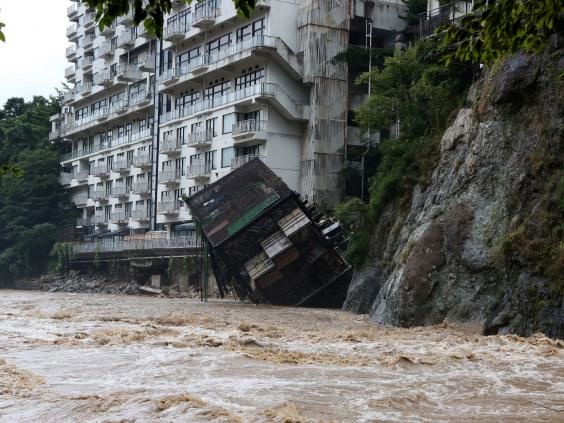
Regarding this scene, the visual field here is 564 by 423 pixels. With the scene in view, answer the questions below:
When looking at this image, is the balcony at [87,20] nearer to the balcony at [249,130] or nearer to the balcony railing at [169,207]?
the balcony railing at [169,207]

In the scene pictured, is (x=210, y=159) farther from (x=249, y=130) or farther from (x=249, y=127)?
(x=249, y=130)

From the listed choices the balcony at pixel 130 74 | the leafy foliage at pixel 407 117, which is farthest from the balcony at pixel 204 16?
the leafy foliage at pixel 407 117

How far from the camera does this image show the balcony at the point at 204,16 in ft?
210

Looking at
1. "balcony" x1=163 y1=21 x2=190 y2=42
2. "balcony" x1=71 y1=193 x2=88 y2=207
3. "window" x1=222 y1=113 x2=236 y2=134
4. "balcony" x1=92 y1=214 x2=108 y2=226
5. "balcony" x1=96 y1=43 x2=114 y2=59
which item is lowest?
"balcony" x1=92 y1=214 x2=108 y2=226

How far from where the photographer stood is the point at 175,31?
6812cm

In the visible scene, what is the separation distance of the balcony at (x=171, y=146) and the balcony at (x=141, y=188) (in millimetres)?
5661

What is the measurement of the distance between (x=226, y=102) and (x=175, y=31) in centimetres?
1035

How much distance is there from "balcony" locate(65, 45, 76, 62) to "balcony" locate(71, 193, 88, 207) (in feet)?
60.9

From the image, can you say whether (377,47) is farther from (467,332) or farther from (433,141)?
(467,332)

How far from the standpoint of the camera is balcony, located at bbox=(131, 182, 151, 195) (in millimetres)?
74062

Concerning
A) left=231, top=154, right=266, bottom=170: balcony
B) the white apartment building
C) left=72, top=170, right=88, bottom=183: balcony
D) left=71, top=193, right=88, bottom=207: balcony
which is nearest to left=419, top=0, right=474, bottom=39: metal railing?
the white apartment building

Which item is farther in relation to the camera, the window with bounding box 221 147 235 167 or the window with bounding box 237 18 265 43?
the window with bounding box 221 147 235 167

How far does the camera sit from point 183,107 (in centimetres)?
6894

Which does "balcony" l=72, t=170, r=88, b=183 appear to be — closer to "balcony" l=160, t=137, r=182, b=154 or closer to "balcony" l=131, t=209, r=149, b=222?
"balcony" l=131, t=209, r=149, b=222
